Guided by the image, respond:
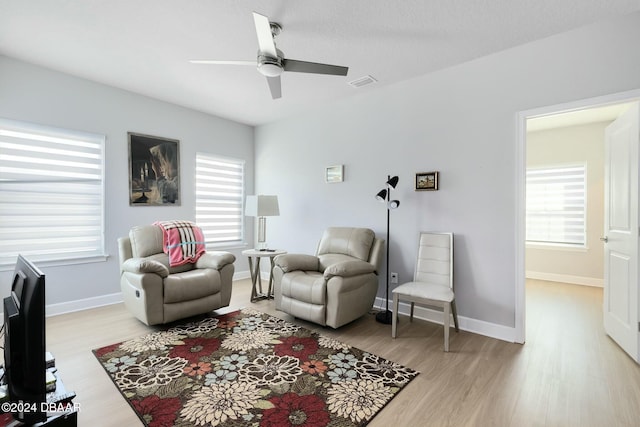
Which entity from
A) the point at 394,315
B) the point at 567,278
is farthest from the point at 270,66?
the point at 567,278

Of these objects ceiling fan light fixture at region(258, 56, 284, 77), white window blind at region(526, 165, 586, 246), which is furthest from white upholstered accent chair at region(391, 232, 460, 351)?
white window blind at region(526, 165, 586, 246)

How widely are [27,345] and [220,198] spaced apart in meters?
4.28

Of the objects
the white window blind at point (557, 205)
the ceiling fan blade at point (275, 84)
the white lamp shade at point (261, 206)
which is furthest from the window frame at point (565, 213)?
the ceiling fan blade at point (275, 84)

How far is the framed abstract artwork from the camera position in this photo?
3938mm

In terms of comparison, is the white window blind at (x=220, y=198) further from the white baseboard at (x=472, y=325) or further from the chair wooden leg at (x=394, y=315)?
the chair wooden leg at (x=394, y=315)

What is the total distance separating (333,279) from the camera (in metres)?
2.86

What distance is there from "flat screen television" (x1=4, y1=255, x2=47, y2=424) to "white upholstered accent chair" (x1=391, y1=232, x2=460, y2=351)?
2.47 meters

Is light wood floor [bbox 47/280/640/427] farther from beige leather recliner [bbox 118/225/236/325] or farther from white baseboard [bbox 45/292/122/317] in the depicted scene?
beige leather recliner [bbox 118/225/236/325]

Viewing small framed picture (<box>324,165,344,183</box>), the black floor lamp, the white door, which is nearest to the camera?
the white door

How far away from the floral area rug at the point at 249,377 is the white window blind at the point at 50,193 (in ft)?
5.37

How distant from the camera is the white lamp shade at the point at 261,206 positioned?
4.11 meters

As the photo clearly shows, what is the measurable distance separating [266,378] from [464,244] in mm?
2241

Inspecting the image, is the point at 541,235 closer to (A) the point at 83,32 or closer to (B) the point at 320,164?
(B) the point at 320,164

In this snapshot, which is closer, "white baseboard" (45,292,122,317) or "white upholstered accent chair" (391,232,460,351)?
"white upholstered accent chair" (391,232,460,351)
